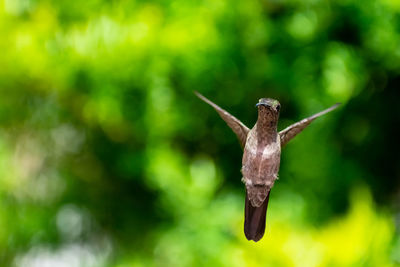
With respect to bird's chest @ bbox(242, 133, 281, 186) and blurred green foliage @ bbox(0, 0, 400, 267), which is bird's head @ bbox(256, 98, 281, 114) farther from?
blurred green foliage @ bbox(0, 0, 400, 267)

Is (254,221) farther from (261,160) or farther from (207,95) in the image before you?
(207,95)

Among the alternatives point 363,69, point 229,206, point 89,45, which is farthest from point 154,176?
point 363,69

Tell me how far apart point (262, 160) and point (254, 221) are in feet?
0.11

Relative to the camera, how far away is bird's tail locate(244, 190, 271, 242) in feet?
0.78

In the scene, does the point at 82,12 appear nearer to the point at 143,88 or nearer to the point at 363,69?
the point at 143,88

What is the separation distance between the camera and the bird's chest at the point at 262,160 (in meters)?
0.25

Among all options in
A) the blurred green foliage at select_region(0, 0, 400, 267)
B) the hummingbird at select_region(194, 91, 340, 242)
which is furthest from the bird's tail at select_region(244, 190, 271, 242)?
the blurred green foliage at select_region(0, 0, 400, 267)

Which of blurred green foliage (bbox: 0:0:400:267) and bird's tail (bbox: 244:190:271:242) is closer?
bird's tail (bbox: 244:190:271:242)

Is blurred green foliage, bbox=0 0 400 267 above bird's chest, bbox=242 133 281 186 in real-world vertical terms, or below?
above

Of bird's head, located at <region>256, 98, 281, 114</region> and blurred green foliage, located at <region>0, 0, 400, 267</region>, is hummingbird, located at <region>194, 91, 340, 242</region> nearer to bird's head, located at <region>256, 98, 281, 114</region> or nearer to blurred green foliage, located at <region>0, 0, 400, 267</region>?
bird's head, located at <region>256, 98, 281, 114</region>

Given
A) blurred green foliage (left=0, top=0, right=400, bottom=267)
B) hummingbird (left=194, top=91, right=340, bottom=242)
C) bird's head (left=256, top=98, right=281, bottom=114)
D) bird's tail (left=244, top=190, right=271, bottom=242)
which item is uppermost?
blurred green foliage (left=0, top=0, right=400, bottom=267)

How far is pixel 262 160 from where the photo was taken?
→ 0.25 metres

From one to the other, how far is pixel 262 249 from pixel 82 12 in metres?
1.04

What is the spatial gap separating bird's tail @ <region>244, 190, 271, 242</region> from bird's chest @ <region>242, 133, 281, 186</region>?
13mm
